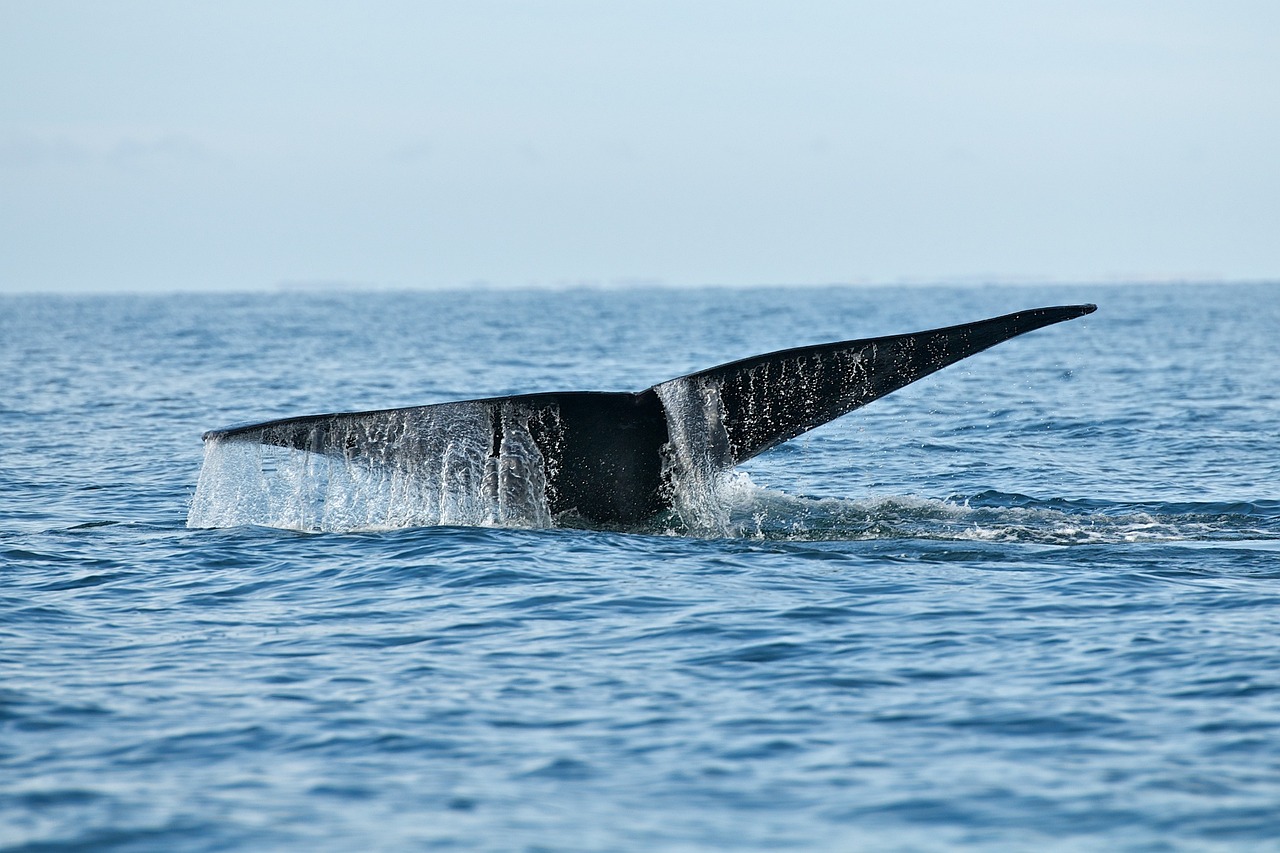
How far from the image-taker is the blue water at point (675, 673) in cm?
604

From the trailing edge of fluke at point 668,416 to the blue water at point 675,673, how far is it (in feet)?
2.80

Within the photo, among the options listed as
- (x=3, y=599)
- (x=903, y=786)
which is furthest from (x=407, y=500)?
(x=903, y=786)

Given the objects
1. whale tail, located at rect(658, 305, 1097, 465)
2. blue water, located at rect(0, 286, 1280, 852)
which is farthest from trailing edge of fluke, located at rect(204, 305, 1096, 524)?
blue water, located at rect(0, 286, 1280, 852)

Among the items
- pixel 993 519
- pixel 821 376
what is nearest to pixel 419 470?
pixel 821 376

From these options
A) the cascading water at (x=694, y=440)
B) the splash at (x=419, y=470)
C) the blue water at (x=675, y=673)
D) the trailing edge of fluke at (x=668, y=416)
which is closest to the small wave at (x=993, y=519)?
the blue water at (x=675, y=673)

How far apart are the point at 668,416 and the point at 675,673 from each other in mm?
2593

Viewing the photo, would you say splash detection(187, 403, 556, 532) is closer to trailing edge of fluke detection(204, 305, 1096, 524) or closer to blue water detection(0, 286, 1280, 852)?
trailing edge of fluke detection(204, 305, 1096, 524)

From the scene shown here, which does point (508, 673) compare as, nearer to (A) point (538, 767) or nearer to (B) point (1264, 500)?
(A) point (538, 767)

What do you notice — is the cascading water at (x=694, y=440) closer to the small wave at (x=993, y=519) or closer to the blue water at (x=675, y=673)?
the blue water at (x=675, y=673)

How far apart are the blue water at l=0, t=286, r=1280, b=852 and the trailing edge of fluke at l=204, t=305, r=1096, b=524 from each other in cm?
85

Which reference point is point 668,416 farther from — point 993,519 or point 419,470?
point 993,519

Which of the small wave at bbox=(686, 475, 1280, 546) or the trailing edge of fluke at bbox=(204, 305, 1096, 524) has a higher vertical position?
the trailing edge of fluke at bbox=(204, 305, 1096, 524)

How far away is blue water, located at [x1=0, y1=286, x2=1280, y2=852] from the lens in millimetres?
6039

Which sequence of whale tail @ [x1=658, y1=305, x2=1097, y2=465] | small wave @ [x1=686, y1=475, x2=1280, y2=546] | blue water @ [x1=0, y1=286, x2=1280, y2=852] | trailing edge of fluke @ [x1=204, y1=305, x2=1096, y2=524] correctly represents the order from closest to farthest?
blue water @ [x1=0, y1=286, x2=1280, y2=852]
whale tail @ [x1=658, y1=305, x2=1097, y2=465]
trailing edge of fluke @ [x1=204, y1=305, x2=1096, y2=524]
small wave @ [x1=686, y1=475, x2=1280, y2=546]
